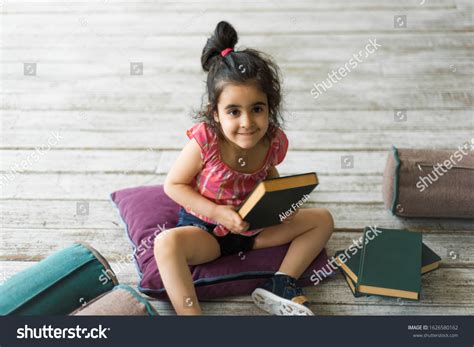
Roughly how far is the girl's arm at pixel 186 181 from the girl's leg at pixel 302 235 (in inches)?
7.0

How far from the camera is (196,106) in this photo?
7.32 ft

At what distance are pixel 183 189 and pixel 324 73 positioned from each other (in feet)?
3.84

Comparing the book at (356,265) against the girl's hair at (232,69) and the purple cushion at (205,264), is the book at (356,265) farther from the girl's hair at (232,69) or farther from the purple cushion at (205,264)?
the girl's hair at (232,69)

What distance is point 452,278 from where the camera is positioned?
4.96 feet

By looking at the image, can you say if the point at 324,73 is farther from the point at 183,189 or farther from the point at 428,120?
the point at 183,189

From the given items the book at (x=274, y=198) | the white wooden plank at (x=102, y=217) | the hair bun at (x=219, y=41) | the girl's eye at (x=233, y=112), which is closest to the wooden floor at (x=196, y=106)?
the white wooden plank at (x=102, y=217)

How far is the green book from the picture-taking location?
56.0 inches

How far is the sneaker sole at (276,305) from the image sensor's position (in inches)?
54.1

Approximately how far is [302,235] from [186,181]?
325mm

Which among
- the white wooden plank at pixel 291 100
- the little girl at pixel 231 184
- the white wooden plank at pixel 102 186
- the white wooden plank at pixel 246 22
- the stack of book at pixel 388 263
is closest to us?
the little girl at pixel 231 184
